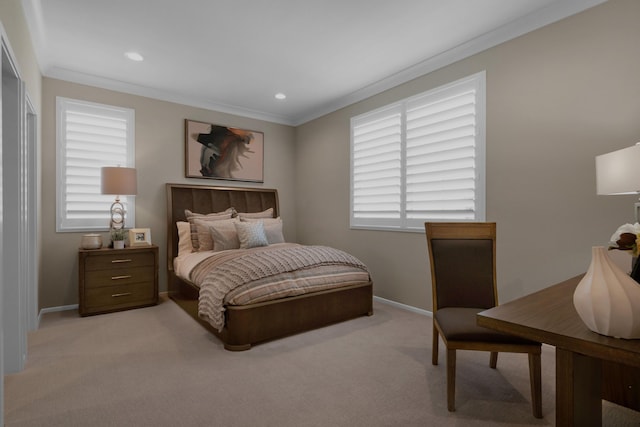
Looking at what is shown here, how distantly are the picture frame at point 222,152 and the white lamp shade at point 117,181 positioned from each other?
92 cm

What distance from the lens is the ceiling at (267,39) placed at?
2504 millimetres

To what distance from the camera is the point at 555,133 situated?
8.35 ft

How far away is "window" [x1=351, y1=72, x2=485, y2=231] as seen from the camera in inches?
120

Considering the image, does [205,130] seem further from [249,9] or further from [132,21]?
[249,9]

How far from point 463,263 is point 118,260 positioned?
3418 millimetres

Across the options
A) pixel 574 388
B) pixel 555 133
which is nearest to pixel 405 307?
pixel 555 133

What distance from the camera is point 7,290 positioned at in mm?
2150

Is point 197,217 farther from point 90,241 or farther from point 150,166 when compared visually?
point 90,241

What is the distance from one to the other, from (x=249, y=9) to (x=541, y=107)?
8.03 feet

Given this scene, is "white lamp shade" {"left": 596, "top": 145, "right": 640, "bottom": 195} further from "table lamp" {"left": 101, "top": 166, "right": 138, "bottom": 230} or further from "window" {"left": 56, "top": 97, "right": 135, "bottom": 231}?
"window" {"left": 56, "top": 97, "right": 135, "bottom": 231}

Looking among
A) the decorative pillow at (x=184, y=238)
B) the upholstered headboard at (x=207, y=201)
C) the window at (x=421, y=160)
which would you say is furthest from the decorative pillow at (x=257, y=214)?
the window at (x=421, y=160)

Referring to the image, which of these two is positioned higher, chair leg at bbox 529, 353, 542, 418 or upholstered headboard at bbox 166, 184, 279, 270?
upholstered headboard at bbox 166, 184, 279, 270

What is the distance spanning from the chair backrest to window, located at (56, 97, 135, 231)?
11.8 ft

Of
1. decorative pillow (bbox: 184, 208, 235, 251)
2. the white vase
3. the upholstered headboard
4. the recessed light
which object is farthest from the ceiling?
the white vase
